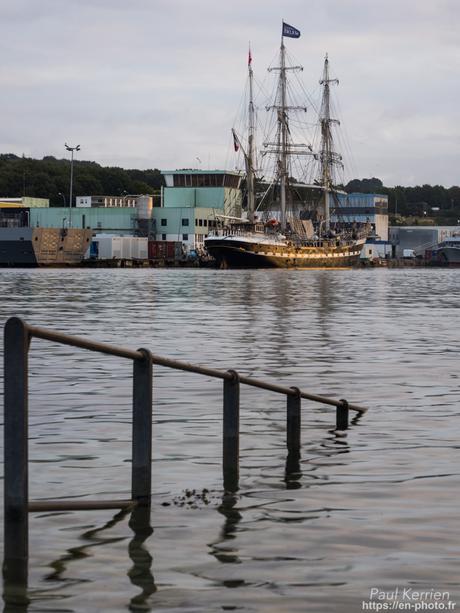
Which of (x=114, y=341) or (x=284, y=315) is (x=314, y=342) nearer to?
(x=114, y=341)

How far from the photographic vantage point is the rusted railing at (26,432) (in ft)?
29.6

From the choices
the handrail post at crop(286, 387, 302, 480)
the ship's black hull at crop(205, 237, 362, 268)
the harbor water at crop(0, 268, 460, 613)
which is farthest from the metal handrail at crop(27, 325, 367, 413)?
the ship's black hull at crop(205, 237, 362, 268)

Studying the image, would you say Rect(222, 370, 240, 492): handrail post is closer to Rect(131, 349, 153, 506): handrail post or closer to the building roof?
Rect(131, 349, 153, 506): handrail post

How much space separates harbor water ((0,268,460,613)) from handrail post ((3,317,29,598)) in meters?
0.37

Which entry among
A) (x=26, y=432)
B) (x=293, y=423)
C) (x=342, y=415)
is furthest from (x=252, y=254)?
(x=26, y=432)

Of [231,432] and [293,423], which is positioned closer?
[231,432]

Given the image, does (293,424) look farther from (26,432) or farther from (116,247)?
(116,247)

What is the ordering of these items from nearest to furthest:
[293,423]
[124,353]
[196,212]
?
[124,353], [293,423], [196,212]

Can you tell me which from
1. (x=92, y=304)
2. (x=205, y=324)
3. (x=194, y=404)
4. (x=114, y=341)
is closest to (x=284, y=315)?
(x=205, y=324)

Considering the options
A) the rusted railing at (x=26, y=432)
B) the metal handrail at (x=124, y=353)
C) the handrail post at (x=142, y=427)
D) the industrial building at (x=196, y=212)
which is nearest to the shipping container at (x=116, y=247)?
the industrial building at (x=196, y=212)

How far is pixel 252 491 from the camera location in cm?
1308

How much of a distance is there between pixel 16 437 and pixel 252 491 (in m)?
4.52

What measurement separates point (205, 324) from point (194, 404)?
24.6 metres

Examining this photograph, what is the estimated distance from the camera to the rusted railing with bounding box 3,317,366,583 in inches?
355
